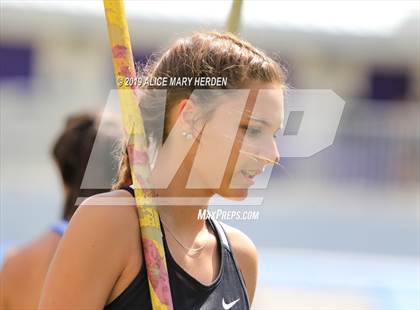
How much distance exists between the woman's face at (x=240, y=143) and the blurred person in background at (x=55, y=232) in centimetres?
108

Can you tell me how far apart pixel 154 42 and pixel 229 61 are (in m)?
13.2

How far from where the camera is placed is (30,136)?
11.5 m

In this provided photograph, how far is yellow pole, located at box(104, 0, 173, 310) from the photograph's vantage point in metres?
1.80

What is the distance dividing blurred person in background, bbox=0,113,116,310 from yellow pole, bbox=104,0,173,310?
1.10m

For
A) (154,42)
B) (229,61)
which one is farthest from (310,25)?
(229,61)

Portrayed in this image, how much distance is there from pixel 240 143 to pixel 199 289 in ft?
1.16

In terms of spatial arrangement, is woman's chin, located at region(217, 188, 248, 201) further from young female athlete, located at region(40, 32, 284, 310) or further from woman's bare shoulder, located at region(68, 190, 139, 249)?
woman's bare shoulder, located at region(68, 190, 139, 249)

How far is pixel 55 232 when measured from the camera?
119 inches

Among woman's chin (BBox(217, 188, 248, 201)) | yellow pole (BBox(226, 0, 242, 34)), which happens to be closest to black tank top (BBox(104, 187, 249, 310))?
woman's chin (BBox(217, 188, 248, 201))

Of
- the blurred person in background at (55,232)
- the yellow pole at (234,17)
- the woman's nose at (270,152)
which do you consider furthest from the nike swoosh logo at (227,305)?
the blurred person in background at (55,232)

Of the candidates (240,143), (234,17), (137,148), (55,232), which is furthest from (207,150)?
(55,232)

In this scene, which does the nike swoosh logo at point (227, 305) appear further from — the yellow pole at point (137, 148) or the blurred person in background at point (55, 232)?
the blurred person in background at point (55, 232)

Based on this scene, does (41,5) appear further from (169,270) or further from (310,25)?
(169,270)

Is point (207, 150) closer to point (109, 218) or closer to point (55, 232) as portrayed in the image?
point (109, 218)
